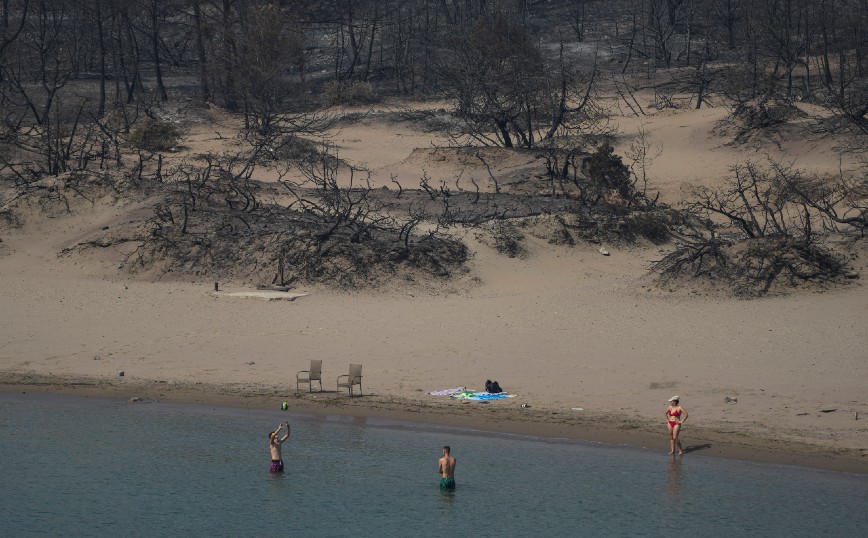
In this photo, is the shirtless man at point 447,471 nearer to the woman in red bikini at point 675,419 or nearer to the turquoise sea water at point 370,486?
the turquoise sea water at point 370,486

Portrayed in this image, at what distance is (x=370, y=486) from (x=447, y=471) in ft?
3.68

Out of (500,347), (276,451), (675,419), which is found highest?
(500,347)

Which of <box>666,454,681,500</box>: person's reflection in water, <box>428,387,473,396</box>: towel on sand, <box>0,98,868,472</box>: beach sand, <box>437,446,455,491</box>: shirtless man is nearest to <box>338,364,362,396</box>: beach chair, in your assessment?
<box>0,98,868,472</box>: beach sand

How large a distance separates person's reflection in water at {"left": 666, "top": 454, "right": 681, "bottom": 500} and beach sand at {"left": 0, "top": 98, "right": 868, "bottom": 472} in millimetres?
373

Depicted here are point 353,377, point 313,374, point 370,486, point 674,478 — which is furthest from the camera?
point 313,374

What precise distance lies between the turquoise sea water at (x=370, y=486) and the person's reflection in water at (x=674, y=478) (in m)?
0.02

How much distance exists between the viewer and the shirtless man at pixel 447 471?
13897 millimetres

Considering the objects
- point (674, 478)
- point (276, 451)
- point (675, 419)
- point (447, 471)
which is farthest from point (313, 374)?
point (674, 478)

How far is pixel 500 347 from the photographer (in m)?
18.7

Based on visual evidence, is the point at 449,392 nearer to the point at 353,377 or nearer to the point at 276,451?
the point at 353,377

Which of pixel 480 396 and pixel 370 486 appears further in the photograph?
pixel 480 396

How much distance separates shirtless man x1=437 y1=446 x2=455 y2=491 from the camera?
13897 millimetres

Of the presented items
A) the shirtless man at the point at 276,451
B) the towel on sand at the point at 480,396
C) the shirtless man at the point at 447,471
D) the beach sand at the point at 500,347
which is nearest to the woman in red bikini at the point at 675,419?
the beach sand at the point at 500,347

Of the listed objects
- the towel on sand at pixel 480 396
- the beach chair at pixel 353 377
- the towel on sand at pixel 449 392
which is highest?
the beach chair at pixel 353 377
